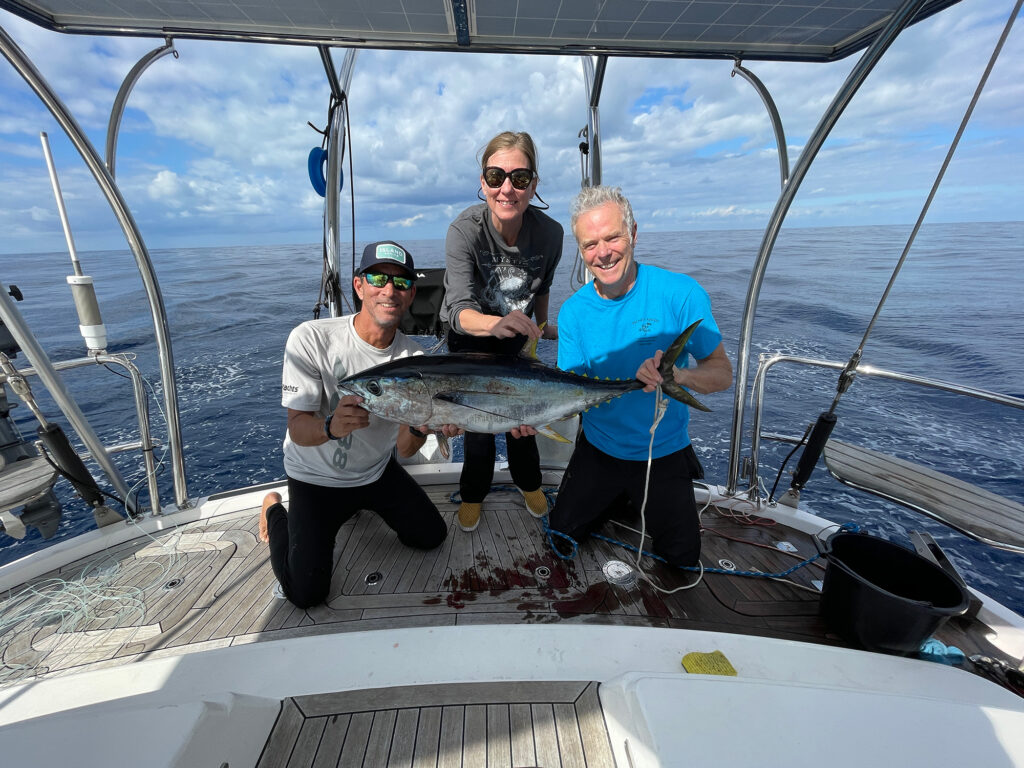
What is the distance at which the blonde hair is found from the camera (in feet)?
8.96

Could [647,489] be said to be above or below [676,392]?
below

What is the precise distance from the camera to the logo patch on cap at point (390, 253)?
99.8 inches

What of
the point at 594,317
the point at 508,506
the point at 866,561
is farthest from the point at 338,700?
the point at 866,561

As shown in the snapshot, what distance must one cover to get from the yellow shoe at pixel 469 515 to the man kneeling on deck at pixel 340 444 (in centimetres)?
27

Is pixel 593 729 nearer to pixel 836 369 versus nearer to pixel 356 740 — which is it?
pixel 356 740

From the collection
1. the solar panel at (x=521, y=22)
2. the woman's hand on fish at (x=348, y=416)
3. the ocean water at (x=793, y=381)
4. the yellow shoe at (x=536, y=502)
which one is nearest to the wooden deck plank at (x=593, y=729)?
the woman's hand on fish at (x=348, y=416)

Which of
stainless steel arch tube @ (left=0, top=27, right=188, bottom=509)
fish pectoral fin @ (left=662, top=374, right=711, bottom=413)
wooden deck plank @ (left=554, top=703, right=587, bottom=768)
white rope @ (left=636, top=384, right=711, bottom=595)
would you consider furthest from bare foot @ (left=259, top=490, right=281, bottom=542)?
fish pectoral fin @ (left=662, top=374, right=711, bottom=413)

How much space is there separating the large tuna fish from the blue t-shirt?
33 centimetres

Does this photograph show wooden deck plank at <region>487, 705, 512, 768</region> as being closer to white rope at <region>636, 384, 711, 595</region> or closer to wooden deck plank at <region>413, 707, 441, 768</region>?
wooden deck plank at <region>413, 707, 441, 768</region>

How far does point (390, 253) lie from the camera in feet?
8.44

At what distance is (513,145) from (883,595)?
311 centimetres

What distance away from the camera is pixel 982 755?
1295 mm

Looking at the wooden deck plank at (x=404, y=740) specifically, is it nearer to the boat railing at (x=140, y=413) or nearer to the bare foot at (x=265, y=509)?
the bare foot at (x=265, y=509)

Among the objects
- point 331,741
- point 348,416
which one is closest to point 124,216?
point 348,416
